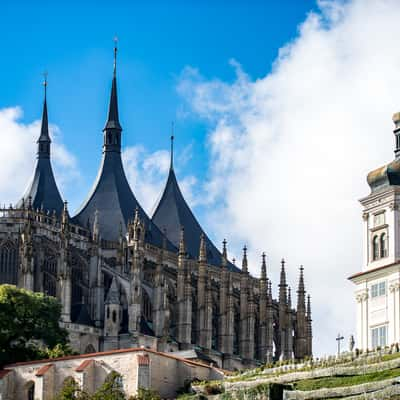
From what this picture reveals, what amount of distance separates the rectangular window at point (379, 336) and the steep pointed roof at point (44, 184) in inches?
1813

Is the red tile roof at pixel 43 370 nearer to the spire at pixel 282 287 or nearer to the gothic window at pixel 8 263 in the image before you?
the gothic window at pixel 8 263

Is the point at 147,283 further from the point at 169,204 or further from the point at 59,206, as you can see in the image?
the point at 169,204

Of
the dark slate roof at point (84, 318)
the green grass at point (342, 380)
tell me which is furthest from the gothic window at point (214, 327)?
the green grass at point (342, 380)

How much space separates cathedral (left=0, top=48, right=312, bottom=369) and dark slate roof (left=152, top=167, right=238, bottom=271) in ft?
0.27

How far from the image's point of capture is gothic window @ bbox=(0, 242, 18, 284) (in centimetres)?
10500

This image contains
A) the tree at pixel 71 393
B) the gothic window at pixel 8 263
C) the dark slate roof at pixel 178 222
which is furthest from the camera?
the dark slate roof at pixel 178 222

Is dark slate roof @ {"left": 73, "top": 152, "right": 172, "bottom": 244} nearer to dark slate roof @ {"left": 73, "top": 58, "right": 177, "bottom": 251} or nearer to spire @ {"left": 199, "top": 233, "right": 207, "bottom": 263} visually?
dark slate roof @ {"left": 73, "top": 58, "right": 177, "bottom": 251}

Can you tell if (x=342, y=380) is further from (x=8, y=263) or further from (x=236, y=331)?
(x=236, y=331)

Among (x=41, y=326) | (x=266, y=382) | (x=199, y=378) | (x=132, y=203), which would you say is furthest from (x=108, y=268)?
(x=266, y=382)

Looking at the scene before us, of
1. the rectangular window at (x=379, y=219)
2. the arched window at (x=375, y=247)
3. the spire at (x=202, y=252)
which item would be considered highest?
the spire at (x=202, y=252)

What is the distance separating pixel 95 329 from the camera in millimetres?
106562

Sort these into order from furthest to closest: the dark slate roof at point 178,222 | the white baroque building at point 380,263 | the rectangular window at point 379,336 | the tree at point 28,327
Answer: the dark slate roof at point 178,222
the tree at point 28,327
the white baroque building at point 380,263
the rectangular window at point 379,336

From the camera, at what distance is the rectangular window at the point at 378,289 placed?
71.1 metres

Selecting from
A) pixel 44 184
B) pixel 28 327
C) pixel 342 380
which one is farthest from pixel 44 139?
pixel 342 380
